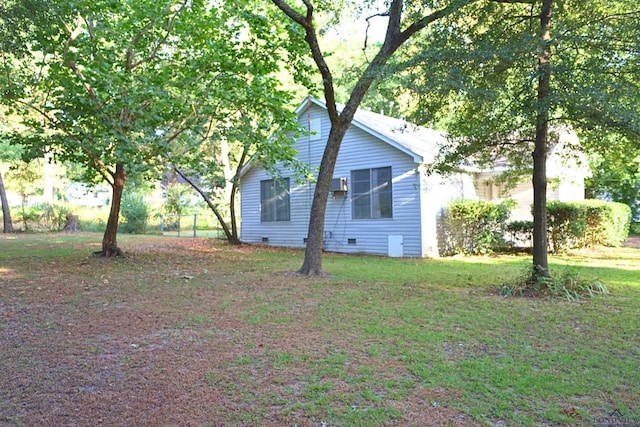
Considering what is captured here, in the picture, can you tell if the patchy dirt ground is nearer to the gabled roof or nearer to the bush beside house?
the gabled roof

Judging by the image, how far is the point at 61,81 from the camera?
1004 cm

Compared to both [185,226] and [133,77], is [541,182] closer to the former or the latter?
[133,77]

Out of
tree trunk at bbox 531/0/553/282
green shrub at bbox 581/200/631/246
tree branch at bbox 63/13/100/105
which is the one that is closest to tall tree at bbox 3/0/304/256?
tree branch at bbox 63/13/100/105

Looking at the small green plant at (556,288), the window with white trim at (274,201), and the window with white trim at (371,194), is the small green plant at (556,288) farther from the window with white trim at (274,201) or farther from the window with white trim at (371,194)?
the window with white trim at (274,201)

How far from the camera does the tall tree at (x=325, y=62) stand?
26.0 ft

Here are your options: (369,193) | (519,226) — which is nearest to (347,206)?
(369,193)

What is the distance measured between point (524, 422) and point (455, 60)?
16.4 feet

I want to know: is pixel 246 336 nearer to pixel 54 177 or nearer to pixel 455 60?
pixel 455 60

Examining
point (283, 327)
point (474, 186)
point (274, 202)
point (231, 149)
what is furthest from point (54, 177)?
point (283, 327)

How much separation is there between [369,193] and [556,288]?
7.45 meters

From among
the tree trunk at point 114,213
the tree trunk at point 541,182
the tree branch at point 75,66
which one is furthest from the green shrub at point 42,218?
the tree trunk at point 541,182

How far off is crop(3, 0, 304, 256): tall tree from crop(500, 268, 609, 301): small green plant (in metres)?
6.48

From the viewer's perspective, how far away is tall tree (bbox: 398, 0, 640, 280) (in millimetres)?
6227

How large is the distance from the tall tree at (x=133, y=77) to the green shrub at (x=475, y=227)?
6.17 m
